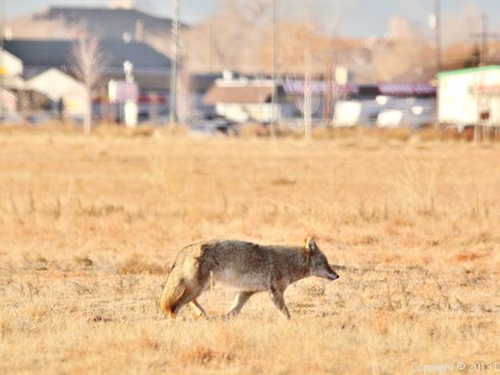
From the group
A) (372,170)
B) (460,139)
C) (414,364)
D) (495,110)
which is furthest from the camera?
(495,110)

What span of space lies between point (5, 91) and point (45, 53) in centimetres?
1997

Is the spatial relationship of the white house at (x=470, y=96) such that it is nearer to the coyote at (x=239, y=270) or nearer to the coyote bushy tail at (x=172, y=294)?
the coyote at (x=239, y=270)

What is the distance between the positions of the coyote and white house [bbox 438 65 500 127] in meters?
58.1

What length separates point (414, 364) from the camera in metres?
9.26

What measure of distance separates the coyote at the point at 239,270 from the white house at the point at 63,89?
3310 inches

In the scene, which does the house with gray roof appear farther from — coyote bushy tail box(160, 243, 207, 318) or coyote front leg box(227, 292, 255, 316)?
coyote bushy tail box(160, 243, 207, 318)

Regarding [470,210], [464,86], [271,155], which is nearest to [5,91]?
[464,86]

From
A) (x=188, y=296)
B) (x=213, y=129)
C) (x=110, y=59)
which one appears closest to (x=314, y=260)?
(x=188, y=296)

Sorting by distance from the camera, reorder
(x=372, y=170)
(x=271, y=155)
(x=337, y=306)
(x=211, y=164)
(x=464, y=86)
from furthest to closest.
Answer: (x=464, y=86)
(x=271, y=155)
(x=211, y=164)
(x=372, y=170)
(x=337, y=306)

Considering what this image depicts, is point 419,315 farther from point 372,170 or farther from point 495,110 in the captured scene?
point 495,110

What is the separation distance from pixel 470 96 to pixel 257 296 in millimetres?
65150

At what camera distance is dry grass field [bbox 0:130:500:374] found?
9.57 m

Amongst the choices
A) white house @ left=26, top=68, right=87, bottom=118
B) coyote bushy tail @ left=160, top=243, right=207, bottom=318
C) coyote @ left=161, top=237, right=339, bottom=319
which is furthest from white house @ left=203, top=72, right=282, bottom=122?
coyote bushy tail @ left=160, top=243, right=207, bottom=318

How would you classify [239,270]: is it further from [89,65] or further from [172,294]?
[89,65]
